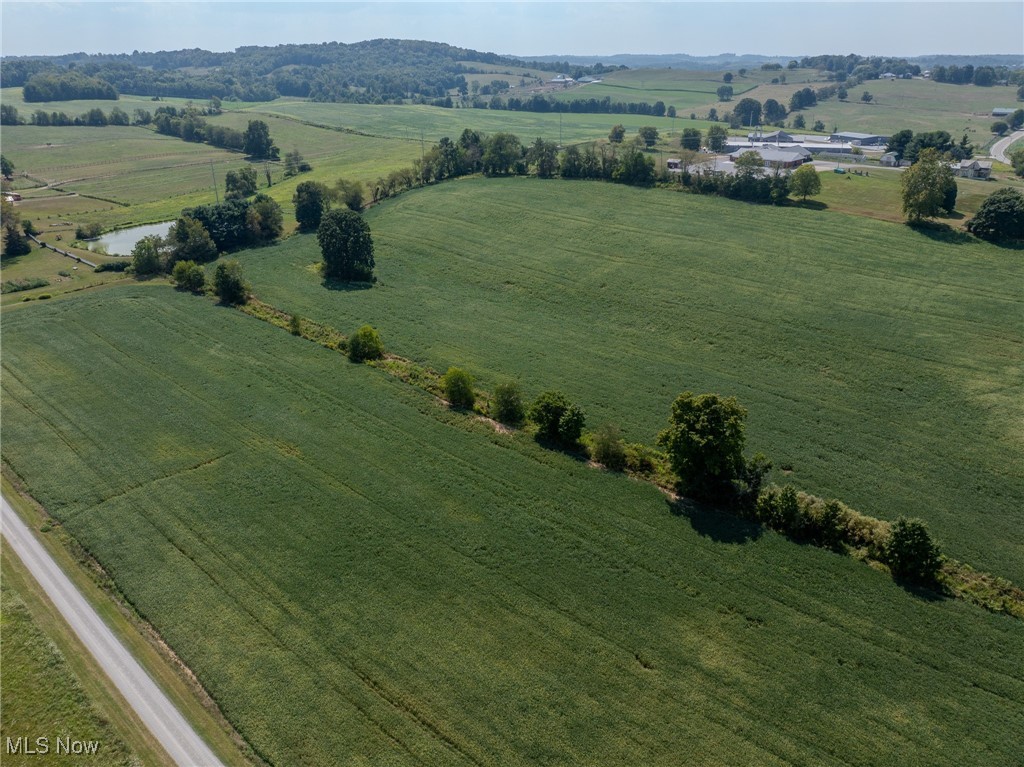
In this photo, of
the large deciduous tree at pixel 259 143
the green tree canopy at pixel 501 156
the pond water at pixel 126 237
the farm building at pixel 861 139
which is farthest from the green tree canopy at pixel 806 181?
the large deciduous tree at pixel 259 143

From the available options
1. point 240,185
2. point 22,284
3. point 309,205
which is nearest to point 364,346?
point 309,205

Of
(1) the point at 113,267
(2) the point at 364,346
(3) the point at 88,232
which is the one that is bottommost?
(2) the point at 364,346

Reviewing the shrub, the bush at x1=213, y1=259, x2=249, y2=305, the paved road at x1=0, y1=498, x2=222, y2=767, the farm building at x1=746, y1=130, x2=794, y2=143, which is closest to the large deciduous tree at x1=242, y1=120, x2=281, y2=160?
the bush at x1=213, y1=259, x2=249, y2=305

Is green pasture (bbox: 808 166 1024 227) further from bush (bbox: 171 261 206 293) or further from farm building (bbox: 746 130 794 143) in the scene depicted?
bush (bbox: 171 261 206 293)

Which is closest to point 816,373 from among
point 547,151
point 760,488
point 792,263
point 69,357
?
point 760,488

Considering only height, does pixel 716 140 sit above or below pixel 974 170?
above

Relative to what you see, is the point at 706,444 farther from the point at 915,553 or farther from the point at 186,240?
the point at 186,240

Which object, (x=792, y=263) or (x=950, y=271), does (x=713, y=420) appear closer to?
(x=792, y=263)
